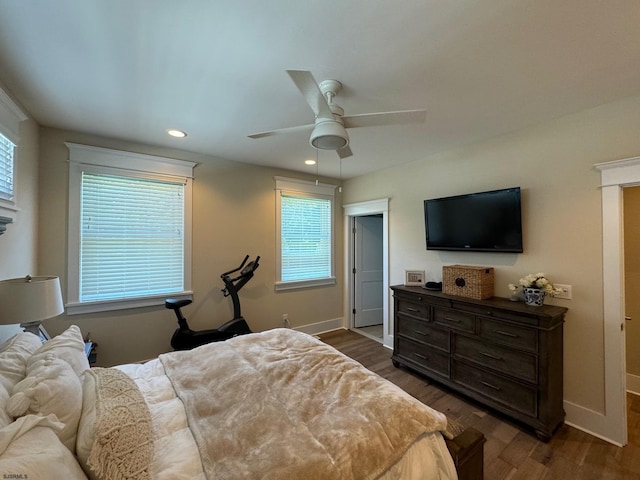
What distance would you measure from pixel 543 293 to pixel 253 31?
9.64 feet

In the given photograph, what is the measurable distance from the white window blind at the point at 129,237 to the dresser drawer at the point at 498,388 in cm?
326

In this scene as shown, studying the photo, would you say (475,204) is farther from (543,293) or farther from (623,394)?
(623,394)

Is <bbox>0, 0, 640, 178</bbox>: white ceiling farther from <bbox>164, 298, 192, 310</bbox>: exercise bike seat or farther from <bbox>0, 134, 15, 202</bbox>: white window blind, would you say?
<bbox>164, 298, 192, 310</bbox>: exercise bike seat

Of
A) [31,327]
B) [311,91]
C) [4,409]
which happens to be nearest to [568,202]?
[311,91]

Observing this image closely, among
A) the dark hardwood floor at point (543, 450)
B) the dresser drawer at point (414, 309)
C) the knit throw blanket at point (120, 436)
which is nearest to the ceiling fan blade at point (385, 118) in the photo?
the knit throw blanket at point (120, 436)

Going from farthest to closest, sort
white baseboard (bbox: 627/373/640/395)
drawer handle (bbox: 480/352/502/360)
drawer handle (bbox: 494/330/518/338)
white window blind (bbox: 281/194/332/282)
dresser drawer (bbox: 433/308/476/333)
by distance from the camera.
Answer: white window blind (bbox: 281/194/332/282) < white baseboard (bbox: 627/373/640/395) < dresser drawer (bbox: 433/308/476/333) < drawer handle (bbox: 480/352/502/360) < drawer handle (bbox: 494/330/518/338)

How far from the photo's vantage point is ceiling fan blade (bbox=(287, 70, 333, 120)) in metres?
1.31

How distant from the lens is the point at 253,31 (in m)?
1.42

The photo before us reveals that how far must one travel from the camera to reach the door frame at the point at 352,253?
3941mm

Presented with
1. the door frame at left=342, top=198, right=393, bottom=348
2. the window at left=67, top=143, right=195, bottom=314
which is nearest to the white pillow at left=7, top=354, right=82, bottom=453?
the window at left=67, top=143, right=195, bottom=314

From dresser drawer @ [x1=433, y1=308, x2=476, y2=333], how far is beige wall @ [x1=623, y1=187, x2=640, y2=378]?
1.82 meters

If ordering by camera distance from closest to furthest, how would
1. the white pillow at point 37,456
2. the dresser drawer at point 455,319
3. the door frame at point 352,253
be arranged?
the white pillow at point 37,456
the dresser drawer at point 455,319
the door frame at point 352,253

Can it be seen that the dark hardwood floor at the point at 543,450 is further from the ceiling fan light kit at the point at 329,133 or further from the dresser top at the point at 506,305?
the ceiling fan light kit at the point at 329,133

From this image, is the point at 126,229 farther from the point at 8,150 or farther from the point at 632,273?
the point at 632,273
